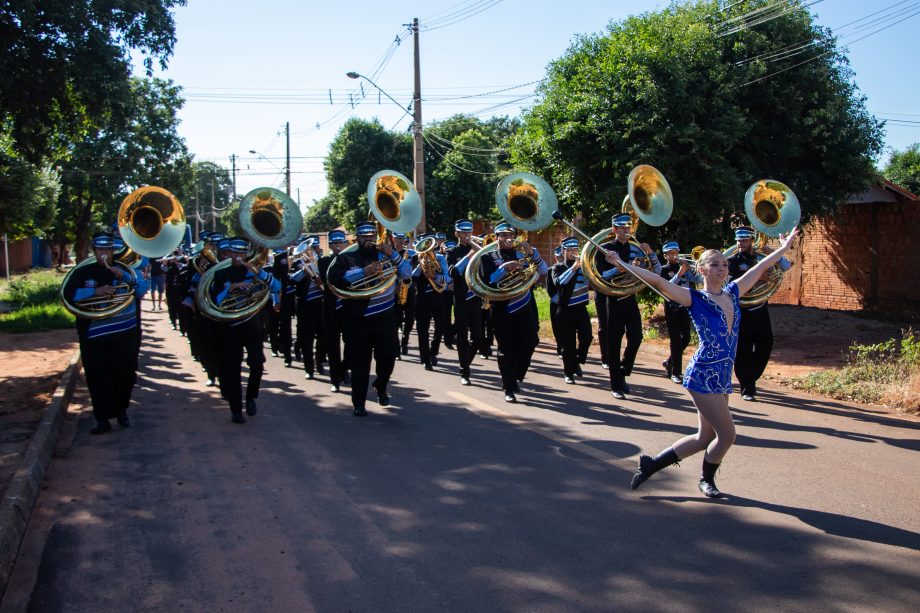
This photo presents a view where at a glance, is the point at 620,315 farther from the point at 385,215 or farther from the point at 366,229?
the point at 366,229

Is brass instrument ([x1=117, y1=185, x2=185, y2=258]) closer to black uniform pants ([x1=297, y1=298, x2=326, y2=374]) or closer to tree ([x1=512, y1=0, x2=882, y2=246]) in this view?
black uniform pants ([x1=297, y1=298, x2=326, y2=374])

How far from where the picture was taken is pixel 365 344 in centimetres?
845

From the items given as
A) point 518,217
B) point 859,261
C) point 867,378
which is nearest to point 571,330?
point 518,217

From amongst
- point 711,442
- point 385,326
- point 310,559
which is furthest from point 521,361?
point 310,559

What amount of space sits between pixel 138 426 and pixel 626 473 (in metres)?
5.03

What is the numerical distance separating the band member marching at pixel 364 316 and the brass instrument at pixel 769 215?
3.72 m

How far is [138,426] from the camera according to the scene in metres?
8.13

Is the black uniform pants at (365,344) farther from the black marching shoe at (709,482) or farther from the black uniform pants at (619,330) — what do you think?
the black marching shoe at (709,482)

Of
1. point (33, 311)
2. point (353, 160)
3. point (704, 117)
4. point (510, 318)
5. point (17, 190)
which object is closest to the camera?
point (510, 318)

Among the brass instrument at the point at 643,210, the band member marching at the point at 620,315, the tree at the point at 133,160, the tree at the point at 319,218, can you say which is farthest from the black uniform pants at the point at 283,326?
the tree at the point at 319,218

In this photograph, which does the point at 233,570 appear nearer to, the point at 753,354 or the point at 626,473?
the point at 626,473

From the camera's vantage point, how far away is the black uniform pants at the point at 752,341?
8812mm

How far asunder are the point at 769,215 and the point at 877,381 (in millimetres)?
2520

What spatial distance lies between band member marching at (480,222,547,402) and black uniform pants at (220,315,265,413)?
262cm
